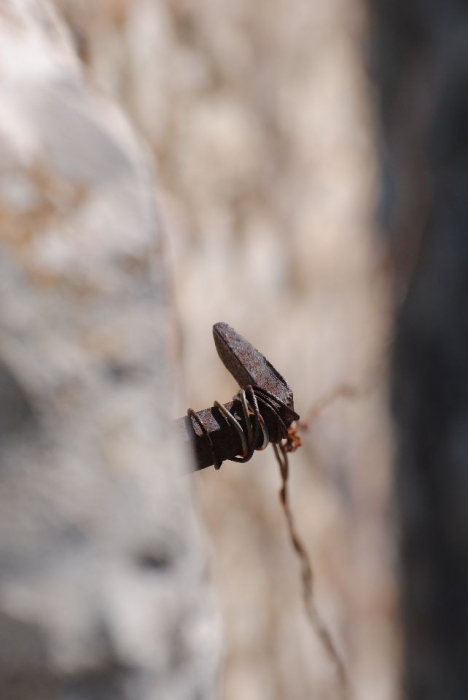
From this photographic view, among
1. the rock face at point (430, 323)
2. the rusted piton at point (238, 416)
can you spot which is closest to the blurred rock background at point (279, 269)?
the rock face at point (430, 323)

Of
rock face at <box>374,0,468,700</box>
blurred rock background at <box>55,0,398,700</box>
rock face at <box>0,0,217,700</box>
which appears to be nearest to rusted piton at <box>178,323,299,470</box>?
rock face at <box>0,0,217,700</box>

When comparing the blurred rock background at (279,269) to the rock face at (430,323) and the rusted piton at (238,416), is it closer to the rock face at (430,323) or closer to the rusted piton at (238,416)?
the rock face at (430,323)

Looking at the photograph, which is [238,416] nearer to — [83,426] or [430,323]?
[83,426]

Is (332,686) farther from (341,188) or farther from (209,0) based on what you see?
(209,0)

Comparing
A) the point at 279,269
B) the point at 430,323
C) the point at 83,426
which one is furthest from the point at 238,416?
the point at 430,323

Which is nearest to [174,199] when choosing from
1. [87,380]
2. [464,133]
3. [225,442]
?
[87,380]

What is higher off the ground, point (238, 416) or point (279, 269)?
point (279, 269)
